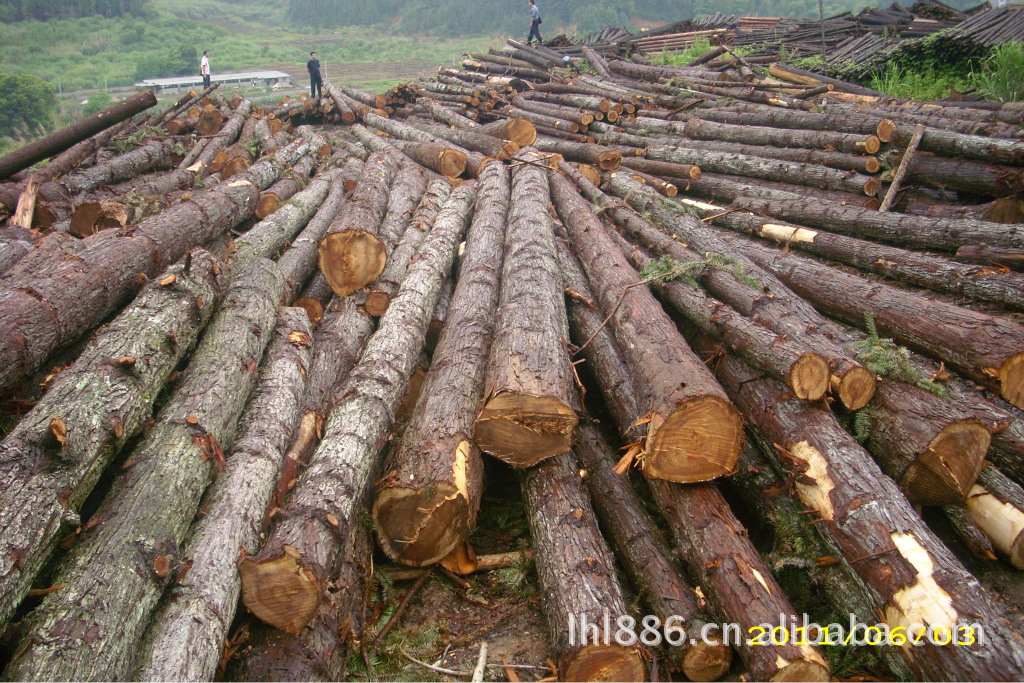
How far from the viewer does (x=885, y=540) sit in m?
2.78

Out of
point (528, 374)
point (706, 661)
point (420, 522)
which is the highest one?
point (528, 374)

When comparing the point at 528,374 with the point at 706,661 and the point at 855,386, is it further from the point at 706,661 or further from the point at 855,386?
the point at 855,386

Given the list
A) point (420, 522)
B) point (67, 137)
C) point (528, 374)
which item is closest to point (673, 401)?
point (528, 374)

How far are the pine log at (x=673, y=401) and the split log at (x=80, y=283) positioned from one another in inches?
147

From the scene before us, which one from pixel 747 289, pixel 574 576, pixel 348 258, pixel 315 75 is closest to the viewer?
pixel 574 576

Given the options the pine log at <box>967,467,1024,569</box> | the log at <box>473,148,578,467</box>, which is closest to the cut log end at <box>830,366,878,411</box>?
the pine log at <box>967,467,1024,569</box>

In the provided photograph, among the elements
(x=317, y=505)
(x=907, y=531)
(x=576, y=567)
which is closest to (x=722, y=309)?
(x=907, y=531)

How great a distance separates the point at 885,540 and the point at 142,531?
12.5ft

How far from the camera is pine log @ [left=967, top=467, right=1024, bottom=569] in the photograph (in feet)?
10.4

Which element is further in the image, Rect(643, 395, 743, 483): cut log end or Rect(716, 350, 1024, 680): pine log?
Rect(643, 395, 743, 483): cut log end

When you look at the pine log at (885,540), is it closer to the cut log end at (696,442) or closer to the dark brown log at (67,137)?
the cut log end at (696,442)

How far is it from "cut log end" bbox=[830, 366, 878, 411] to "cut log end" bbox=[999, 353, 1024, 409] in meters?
0.92

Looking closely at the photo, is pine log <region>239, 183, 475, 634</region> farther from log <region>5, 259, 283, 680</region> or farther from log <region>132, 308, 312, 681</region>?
log <region>5, 259, 283, 680</region>

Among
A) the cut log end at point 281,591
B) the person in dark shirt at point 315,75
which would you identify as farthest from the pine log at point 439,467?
the person in dark shirt at point 315,75
